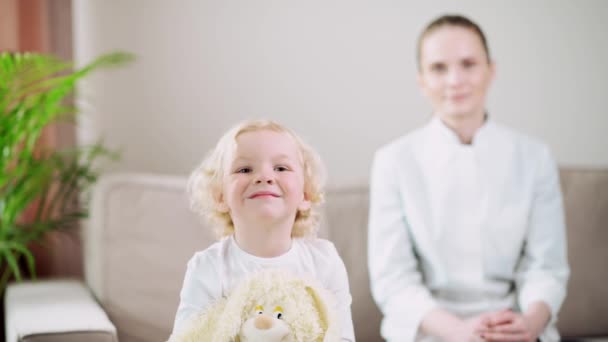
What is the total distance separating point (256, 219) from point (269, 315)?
7 centimetres

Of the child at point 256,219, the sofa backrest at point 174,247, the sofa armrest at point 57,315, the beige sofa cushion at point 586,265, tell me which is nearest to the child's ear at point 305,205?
the child at point 256,219

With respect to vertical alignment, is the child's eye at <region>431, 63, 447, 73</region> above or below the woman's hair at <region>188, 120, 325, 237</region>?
above

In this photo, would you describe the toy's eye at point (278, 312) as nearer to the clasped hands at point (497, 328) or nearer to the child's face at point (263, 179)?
the child's face at point (263, 179)

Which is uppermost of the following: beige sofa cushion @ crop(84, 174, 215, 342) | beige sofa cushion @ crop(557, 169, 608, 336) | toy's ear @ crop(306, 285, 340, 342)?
toy's ear @ crop(306, 285, 340, 342)

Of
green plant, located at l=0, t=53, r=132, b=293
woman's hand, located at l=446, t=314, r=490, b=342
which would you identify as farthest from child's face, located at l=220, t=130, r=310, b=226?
green plant, located at l=0, t=53, r=132, b=293

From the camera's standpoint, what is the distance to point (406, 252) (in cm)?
103

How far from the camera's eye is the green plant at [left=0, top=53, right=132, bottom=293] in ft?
3.97

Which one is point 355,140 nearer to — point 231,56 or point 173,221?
point 231,56

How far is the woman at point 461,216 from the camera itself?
39.8 inches

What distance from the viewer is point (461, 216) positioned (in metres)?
1.02

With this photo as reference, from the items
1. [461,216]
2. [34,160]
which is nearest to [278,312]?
[461,216]

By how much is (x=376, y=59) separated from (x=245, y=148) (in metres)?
1.10

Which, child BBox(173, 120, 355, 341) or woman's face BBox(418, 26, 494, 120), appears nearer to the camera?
child BBox(173, 120, 355, 341)

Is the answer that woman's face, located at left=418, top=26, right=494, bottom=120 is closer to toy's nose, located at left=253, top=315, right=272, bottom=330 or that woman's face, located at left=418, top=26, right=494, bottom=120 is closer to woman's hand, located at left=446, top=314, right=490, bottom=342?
woman's hand, located at left=446, top=314, right=490, bottom=342
